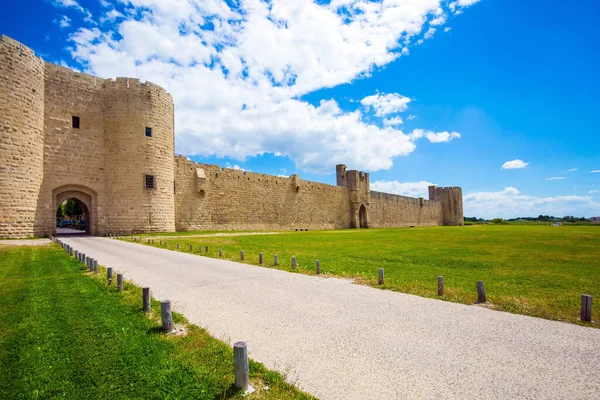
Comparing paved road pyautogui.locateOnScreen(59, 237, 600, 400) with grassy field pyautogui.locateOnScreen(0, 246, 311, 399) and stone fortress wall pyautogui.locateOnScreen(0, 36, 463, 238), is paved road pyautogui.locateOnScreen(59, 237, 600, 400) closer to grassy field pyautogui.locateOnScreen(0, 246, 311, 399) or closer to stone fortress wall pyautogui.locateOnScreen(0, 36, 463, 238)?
grassy field pyautogui.locateOnScreen(0, 246, 311, 399)

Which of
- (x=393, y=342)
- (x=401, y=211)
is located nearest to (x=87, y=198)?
(x=393, y=342)

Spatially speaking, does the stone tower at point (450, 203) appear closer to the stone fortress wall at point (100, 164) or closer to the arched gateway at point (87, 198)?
the stone fortress wall at point (100, 164)

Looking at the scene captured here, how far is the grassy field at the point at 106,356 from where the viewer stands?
128 inches

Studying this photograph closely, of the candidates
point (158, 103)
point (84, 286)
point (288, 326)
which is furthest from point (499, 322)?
point (158, 103)

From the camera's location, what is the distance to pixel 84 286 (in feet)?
23.9

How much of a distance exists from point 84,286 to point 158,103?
73.1ft

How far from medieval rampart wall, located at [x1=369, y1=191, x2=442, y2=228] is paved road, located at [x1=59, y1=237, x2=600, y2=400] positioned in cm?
4865

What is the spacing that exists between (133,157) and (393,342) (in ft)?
82.7

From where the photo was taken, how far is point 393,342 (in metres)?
4.26

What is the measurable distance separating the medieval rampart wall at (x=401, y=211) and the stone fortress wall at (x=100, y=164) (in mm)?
26232

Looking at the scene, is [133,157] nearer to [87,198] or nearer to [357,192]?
[87,198]

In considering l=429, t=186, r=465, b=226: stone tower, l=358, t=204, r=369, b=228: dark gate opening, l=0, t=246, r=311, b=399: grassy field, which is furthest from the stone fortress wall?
l=429, t=186, r=465, b=226: stone tower


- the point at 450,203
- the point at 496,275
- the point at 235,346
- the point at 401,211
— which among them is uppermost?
the point at 450,203

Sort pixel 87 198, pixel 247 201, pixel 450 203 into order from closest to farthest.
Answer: pixel 87 198
pixel 247 201
pixel 450 203
